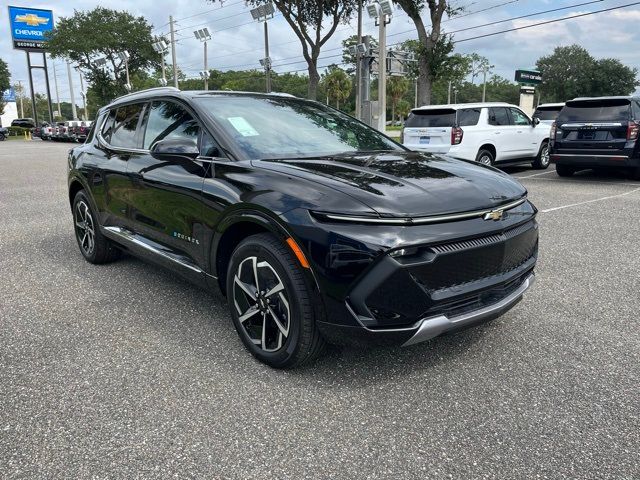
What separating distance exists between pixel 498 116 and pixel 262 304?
433 inches

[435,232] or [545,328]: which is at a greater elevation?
[435,232]

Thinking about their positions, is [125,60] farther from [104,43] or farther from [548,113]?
[548,113]

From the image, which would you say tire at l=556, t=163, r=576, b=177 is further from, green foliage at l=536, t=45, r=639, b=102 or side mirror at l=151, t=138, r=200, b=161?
green foliage at l=536, t=45, r=639, b=102

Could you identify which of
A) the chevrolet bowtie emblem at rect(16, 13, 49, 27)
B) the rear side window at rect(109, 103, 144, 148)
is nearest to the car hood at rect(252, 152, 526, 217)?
the rear side window at rect(109, 103, 144, 148)

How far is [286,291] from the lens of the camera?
275cm

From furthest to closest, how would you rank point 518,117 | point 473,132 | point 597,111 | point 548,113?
point 548,113 < point 518,117 < point 473,132 < point 597,111

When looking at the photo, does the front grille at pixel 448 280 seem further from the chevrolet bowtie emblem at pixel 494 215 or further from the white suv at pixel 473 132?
the white suv at pixel 473 132

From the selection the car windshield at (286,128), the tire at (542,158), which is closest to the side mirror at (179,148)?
the car windshield at (286,128)

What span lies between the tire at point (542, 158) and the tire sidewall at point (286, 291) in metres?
12.9

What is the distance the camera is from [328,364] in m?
Result: 3.07

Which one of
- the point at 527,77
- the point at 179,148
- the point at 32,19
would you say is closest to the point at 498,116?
the point at 179,148

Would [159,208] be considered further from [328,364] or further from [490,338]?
[490,338]

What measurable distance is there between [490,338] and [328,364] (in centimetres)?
112

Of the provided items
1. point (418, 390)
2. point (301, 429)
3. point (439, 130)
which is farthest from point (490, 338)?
point (439, 130)
